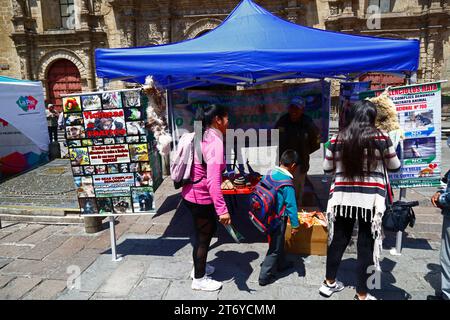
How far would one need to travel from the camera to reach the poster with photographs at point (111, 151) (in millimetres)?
3283

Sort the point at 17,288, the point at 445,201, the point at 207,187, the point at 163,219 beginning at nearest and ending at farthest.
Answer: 1. the point at 445,201
2. the point at 207,187
3. the point at 17,288
4. the point at 163,219

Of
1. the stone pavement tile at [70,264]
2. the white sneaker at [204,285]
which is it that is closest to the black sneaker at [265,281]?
the white sneaker at [204,285]

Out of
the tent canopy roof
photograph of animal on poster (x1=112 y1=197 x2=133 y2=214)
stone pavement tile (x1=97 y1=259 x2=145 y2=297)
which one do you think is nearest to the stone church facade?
the tent canopy roof

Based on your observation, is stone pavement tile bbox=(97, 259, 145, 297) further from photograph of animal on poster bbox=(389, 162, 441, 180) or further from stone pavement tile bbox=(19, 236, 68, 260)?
photograph of animal on poster bbox=(389, 162, 441, 180)

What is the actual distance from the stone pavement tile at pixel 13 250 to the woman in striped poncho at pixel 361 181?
393cm

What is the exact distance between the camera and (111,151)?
3.39 metres

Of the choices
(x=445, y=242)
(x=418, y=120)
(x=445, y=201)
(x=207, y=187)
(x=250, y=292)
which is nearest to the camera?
(x=445, y=201)

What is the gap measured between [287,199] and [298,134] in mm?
1897

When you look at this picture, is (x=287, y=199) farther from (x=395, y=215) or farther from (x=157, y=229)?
(x=157, y=229)

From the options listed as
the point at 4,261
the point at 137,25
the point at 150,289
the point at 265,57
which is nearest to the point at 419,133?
the point at 265,57

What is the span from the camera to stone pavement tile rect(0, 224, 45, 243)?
4433 millimetres

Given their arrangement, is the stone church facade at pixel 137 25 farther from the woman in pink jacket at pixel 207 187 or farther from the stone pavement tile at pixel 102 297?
the stone pavement tile at pixel 102 297
